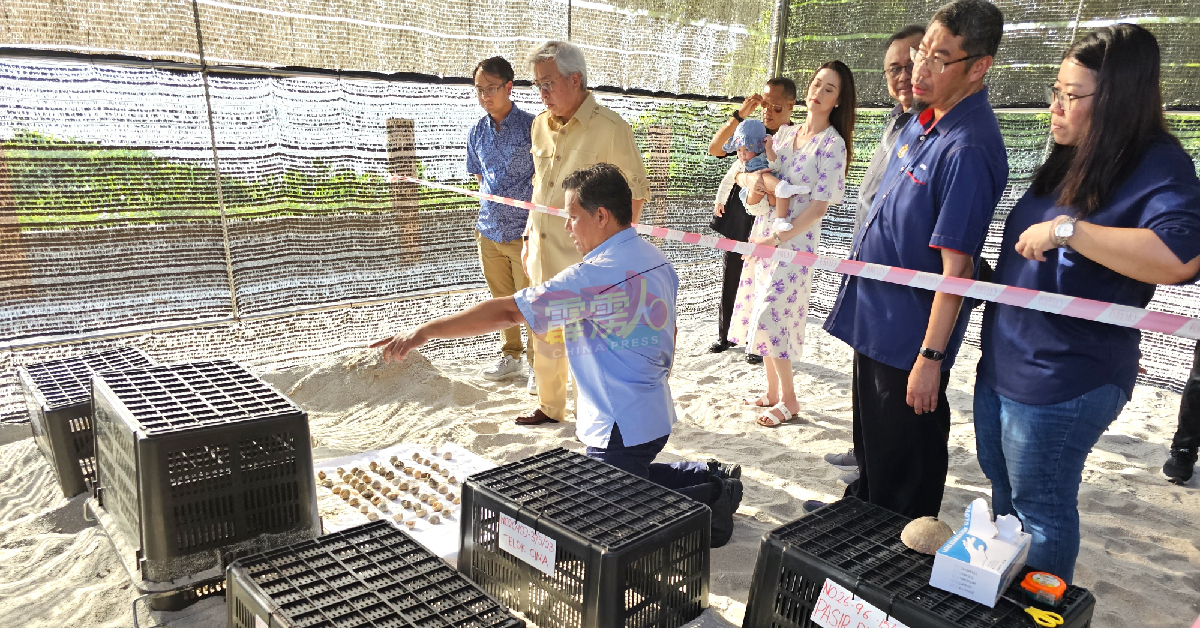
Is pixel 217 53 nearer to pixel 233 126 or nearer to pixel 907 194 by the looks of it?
pixel 233 126

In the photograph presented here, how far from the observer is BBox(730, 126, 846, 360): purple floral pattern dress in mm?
3715

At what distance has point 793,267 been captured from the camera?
3832 millimetres

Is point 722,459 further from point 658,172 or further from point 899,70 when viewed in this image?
point 658,172

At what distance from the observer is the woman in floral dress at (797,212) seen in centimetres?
368

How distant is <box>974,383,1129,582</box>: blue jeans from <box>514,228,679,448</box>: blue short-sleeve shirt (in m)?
1.05

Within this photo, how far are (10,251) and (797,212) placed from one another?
412 centimetres

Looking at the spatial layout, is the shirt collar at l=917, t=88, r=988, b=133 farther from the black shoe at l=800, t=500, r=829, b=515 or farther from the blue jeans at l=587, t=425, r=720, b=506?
the black shoe at l=800, t=500, r=829, b=515

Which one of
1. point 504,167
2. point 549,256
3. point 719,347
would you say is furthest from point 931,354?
point 719,347

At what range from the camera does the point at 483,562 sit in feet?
7.14

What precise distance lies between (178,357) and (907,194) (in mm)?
4019

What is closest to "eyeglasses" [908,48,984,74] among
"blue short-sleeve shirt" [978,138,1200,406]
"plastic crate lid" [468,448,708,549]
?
"blue short-sleeve shirt" [978,138,1200,406]

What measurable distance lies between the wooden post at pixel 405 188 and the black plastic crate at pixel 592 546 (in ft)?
9.54

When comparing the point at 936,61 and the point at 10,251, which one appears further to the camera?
the point at 10,251

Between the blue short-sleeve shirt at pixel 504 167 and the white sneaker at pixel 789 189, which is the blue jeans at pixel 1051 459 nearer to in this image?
the white sneaker at pixel 789 189
